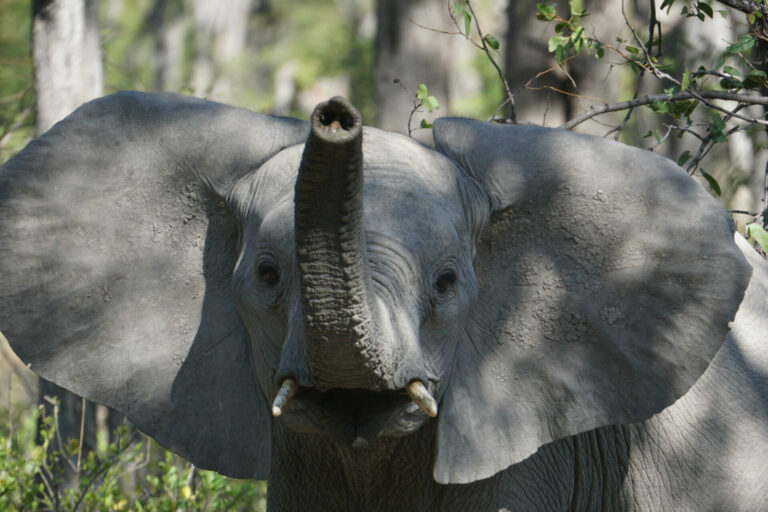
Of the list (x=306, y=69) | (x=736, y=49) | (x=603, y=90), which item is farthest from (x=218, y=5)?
(x=736, y=49)

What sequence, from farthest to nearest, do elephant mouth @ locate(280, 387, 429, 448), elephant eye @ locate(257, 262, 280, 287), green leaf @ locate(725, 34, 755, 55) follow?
1. green leaf @ locate(725, 34, 755, 55)
2. elephant eye @ locate(257, 262, 280, 287)
3. elephant mouth @ locate(280, 387, 429, 448)

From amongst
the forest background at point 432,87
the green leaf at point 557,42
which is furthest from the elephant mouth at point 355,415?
the green leaf at point 557,42

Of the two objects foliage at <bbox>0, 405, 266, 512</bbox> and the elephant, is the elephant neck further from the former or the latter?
foliage at <bbox>0, 405, 266, 512</bbox>

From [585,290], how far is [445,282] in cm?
52

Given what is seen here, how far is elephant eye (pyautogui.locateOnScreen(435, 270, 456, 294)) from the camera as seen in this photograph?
3.18 meters

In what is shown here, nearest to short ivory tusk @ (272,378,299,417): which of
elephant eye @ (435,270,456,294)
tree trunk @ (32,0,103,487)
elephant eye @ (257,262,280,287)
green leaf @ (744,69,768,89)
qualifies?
elephant eye @ (257,262,280,287)

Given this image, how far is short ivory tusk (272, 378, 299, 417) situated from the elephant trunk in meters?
Result: 0.08

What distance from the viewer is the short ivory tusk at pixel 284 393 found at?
274cm

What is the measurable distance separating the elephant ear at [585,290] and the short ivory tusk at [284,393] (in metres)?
0.77

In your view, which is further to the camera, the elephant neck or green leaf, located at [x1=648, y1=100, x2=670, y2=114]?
green leaf, located at [x1=648, y1=100, x2=670, y2=114]

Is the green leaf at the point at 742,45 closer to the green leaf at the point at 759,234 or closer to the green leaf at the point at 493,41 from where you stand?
the green leaf at the point at 759,234

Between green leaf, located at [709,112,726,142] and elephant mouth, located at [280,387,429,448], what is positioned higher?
green leaf, located at [709,112,726,142]

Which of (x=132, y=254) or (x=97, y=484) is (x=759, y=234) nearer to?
(x=132, y=254)

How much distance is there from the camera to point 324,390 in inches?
108
